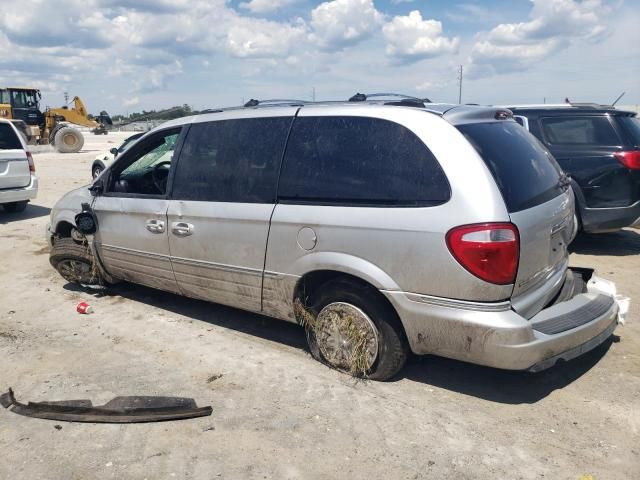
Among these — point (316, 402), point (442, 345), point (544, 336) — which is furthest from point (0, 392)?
point (544, 336)

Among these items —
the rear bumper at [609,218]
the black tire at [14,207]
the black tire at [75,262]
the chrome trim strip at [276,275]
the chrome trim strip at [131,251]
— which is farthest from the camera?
the black tire at [14,207]

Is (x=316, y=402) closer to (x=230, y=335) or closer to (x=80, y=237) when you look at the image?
(x=230, y=335)

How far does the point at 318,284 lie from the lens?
384 centimetres

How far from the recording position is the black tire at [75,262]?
5.50m

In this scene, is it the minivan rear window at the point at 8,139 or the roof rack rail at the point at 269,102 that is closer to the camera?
the roof rack rail at the point at 269,102

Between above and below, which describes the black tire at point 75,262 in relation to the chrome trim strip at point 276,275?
below

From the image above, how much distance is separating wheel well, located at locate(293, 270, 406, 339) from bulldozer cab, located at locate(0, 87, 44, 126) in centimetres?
2774

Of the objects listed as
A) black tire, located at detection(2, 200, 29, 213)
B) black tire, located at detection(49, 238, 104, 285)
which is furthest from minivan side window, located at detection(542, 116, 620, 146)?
black tire, located at detection(2, 200, 29, 213)

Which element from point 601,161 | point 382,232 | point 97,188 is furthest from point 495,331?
point 601,161

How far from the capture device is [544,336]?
3.19 metres

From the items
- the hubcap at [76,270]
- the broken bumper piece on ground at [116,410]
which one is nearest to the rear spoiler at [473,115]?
the broken bumper piece on ground at [116,410]

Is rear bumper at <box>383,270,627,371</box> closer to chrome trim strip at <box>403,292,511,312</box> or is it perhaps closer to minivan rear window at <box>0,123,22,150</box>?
chrome trim strip at <box>403,292,511,312</box>

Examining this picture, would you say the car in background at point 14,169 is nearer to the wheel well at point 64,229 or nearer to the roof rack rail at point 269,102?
the wheel well at point 64,229

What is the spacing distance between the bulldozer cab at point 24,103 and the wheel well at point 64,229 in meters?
24.7
